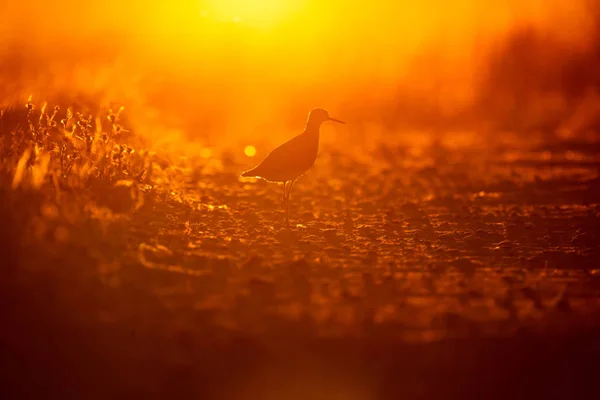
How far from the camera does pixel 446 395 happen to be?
6461 millimetres

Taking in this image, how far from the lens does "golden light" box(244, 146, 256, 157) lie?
17.4 meters

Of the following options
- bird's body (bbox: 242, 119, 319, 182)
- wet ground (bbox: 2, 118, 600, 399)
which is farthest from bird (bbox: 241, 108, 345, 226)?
wet ground (bbox: 2, 118, 600, 399)

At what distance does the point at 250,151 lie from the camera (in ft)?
58.0

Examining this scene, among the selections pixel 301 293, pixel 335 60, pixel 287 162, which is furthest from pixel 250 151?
pixel 301 293

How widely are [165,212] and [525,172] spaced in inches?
236

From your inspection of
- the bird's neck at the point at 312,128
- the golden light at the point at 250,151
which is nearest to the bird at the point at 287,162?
the bird's neck at the point at 312,128

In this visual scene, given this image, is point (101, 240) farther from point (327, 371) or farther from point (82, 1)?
point (82, 1)

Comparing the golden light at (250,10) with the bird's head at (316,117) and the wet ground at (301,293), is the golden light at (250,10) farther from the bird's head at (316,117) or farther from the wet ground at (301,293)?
the bird's head at (316,117)

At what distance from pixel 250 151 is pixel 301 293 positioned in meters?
9.20

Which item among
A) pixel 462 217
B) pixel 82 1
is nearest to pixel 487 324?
pixel 462 217

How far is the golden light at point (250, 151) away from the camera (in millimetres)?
17359

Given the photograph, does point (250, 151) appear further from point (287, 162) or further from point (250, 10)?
point (250, 10)

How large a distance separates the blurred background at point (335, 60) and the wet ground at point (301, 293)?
20.3 feet

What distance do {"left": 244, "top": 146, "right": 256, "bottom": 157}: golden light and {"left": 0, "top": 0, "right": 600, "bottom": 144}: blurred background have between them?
1.05m
